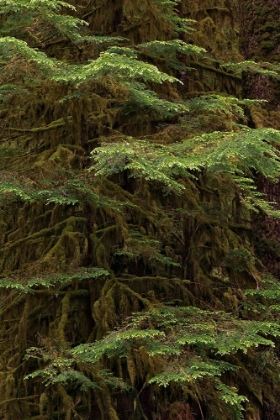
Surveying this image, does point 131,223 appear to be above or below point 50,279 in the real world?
above

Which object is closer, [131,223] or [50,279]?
[50,279]

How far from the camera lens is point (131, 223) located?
20.2ft

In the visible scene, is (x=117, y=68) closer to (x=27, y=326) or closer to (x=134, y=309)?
(x=134, y=309)

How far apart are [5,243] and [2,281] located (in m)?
1.46

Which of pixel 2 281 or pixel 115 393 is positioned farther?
pixel 115 393

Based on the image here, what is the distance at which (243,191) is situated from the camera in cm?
628

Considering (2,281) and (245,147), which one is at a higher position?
(245,147)

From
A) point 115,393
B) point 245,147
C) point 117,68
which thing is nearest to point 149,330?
point 115,393

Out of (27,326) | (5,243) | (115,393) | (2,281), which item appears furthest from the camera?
(5,243)

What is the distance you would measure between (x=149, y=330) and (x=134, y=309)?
3.24 feet

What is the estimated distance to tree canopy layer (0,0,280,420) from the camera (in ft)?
15.5

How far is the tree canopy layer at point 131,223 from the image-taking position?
4715 millimetres

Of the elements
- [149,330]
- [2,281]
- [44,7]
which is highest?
[44,7]

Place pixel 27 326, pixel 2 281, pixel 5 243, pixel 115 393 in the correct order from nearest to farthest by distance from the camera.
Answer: pixel 2 281, pixel 115 393, pixel 27 326, pixel 5 243
